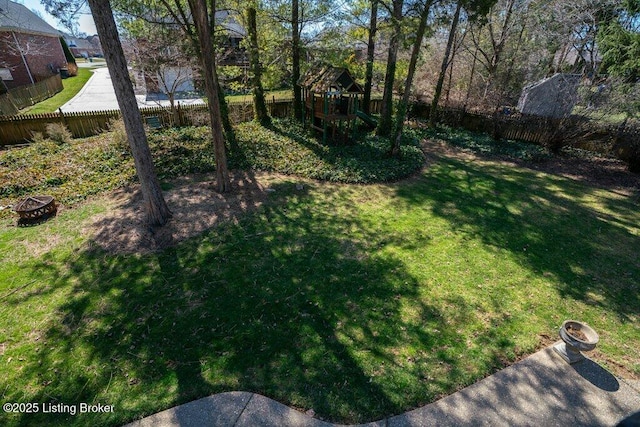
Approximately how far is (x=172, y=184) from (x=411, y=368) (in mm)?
8830

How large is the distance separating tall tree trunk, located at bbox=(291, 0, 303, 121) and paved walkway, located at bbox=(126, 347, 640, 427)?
14.5 metres

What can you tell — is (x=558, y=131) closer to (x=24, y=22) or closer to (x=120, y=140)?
(x=120, y=140)

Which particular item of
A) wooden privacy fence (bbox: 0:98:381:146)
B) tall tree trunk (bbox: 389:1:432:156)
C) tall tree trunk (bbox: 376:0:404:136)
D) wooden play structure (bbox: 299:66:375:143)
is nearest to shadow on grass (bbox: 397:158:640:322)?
tall tree trunk (bbox: 389:1:432:156)

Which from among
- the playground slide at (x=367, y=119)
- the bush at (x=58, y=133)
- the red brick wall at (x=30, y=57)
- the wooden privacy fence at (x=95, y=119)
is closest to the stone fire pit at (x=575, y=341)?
the playground slide at (x=367, y=119)

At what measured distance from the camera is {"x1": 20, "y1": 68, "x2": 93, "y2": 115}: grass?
19.0 meters

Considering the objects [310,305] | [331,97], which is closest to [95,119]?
[331,97]

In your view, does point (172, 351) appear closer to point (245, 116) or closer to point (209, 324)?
point (209, 324)

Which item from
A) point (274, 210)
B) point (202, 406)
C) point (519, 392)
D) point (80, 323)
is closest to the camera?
point (202, 406)

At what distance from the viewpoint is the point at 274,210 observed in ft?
28.2

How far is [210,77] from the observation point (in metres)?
7.89

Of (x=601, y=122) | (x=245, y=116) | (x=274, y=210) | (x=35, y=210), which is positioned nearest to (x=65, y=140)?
(x=35, y=210)

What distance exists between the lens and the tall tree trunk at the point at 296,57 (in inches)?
549

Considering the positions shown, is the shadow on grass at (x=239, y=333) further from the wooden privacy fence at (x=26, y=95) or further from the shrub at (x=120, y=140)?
the wooden privacy fence at (x=26, y=95)

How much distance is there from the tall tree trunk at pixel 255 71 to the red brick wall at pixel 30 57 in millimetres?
14999
